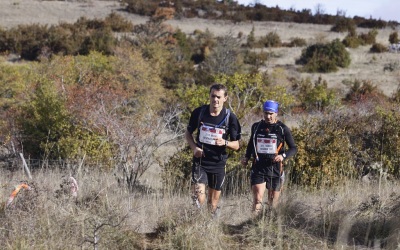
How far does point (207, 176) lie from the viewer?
495 cm

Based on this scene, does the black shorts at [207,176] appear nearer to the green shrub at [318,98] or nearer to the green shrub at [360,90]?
the green shrub at [318,98]

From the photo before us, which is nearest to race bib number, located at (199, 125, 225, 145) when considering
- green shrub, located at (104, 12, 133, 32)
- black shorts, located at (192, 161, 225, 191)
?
black shorts, located at (192, 161, 225, 191)

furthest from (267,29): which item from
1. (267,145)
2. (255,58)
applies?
(267,145)

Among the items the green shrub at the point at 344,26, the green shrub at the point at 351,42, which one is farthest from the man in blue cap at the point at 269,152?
the green shrub at the point at 344,26

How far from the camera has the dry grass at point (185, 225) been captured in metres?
3.79

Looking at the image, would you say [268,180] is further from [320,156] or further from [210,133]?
[320,156]

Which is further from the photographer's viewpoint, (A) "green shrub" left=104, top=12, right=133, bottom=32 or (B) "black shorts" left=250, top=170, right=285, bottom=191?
(A) "green shrub" left=104, top=12, right=133, bottom=32

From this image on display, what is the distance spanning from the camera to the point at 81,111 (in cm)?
970

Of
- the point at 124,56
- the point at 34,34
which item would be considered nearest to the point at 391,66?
the point at 124,56

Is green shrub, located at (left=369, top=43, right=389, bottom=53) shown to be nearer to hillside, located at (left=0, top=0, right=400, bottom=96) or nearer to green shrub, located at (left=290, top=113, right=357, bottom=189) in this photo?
hillside, located at (left=0, top=0, right=400, bottom=96)

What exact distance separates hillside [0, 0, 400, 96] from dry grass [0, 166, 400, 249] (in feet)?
63.9

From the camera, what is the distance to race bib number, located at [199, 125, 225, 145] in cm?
476

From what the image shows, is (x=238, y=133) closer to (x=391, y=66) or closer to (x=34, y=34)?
(x=391, y=66)

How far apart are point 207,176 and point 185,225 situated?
1022 mm
